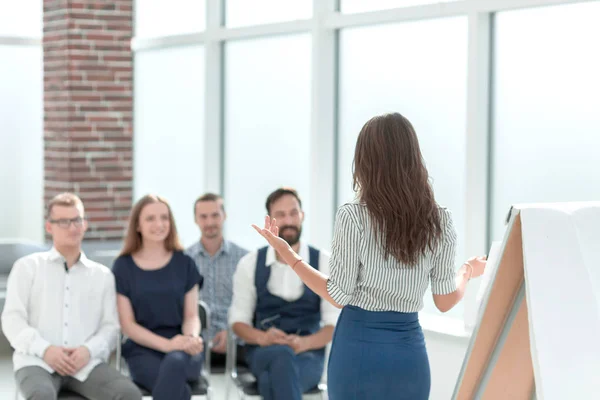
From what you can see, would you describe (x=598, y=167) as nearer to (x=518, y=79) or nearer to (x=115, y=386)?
(x=518, y=79)

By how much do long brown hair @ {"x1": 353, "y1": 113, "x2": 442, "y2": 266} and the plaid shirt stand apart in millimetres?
2924

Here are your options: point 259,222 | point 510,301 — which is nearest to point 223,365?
point 259,222

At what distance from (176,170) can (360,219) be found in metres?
5.07

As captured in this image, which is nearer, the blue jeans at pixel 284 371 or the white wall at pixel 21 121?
the blue jeans at pixel 284 371

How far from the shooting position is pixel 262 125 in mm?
6973

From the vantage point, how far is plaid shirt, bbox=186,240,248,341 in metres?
5.77

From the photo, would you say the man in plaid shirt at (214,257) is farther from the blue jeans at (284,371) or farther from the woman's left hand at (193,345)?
the blue jeans at (284,371)

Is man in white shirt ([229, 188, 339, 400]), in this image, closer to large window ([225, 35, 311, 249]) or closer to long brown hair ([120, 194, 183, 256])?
long brown hair ([120, 194, 183, 256])

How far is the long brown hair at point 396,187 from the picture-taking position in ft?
9.54

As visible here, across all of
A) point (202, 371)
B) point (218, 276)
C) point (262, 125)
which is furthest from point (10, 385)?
point (262, 125)

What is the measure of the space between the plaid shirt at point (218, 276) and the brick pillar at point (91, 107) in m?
2.28

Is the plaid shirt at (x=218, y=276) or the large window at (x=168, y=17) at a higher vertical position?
the large window at (x=168, y=17)

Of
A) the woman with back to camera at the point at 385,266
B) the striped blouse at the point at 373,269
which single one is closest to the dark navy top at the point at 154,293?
the woman with back to camera at the point at 385,266

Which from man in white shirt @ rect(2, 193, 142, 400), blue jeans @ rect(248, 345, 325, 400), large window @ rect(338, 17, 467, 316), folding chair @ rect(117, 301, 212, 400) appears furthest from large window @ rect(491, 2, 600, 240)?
man in white shirt @ rect(2, 193, 142, 400)
